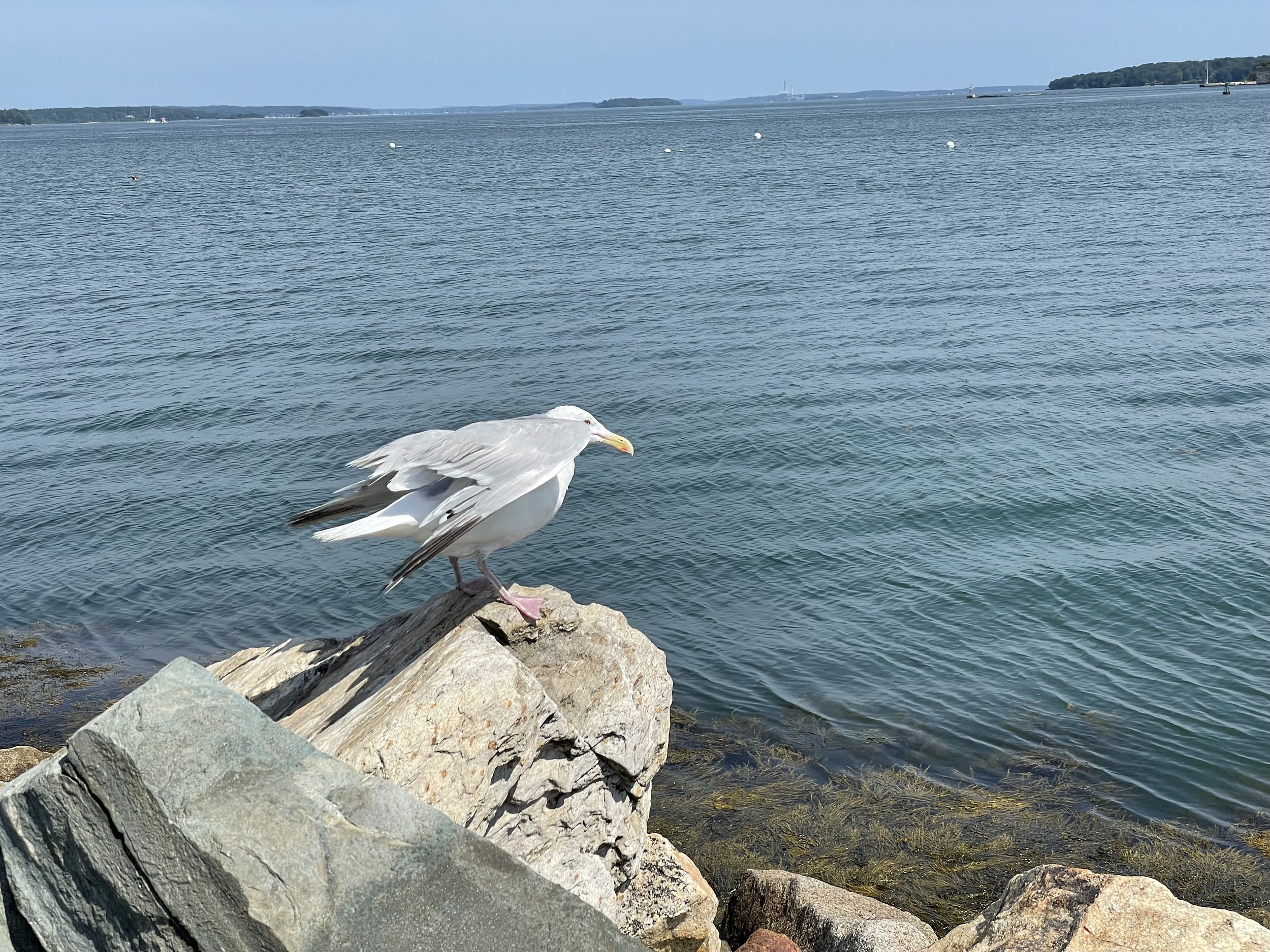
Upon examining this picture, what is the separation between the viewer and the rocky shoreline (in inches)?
153

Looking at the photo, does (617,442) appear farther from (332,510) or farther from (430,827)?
(430,827)

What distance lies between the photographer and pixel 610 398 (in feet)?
76.3

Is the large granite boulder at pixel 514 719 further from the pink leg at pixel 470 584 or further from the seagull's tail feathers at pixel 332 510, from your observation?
the seagull's tail feathers at pixel 332 510

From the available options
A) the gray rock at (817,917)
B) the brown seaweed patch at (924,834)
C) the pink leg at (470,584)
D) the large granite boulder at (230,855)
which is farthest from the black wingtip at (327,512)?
the brown seaweed patch at (924,834)

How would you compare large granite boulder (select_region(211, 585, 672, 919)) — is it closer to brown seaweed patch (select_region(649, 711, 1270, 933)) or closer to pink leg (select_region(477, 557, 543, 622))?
pink leg (select_region(477, 557, 543, 622))

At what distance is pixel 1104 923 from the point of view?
5.45 m

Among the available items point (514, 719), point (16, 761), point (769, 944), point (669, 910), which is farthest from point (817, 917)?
point (16, 761)

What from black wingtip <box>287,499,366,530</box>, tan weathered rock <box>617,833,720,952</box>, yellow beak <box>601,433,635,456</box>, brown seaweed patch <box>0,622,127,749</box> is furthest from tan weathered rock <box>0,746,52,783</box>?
yellow beak <box>601,433,635,456</box>

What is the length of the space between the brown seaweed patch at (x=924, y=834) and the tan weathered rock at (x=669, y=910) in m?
1.92

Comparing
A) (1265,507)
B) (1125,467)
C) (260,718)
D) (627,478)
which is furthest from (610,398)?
(260,718)

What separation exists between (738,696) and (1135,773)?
423 cm

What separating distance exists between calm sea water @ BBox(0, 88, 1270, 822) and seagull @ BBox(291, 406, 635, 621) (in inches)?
243

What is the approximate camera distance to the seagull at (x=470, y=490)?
679 centimetres

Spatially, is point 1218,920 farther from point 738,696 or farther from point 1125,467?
point 1125,467
